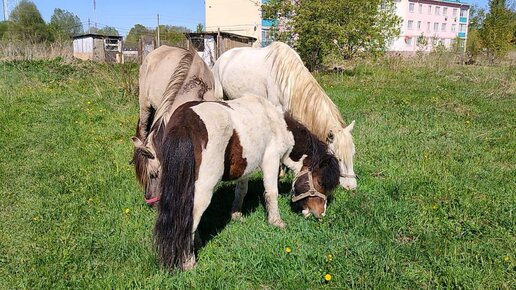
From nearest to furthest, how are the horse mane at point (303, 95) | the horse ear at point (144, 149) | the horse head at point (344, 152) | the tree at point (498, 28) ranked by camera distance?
1. the horse ear at point (144, 149)
2. the horse head at point (344, 152)
3. the horse mane at point (303, 95)
4. the tree at point (498, 28)

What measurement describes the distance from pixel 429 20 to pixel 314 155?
3002 inches

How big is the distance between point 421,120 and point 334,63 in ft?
32.2

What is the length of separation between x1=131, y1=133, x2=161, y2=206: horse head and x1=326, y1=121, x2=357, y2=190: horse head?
2.26 meters

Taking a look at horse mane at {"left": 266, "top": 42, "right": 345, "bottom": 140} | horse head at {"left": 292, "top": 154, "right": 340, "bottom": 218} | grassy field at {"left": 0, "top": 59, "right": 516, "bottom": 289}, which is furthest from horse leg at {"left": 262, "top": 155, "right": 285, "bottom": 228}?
horse mane at {"left": 266, "top": 42, "right": 345, "bottom": 140}

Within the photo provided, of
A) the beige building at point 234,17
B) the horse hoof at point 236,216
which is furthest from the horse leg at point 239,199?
the beige building at point 234,17

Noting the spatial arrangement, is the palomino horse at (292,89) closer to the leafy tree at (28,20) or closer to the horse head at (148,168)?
the horse head at (148,168)

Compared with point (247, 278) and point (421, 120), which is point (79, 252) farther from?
point (421, 120)

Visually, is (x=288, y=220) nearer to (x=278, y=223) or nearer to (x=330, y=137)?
(x=278, y=223)

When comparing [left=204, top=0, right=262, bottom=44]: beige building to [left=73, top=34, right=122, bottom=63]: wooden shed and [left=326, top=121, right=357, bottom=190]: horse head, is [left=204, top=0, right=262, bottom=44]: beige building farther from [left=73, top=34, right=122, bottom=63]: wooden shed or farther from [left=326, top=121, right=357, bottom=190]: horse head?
[left=326, top=121, right=357, bottom=190]: horse head

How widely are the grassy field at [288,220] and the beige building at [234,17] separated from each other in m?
44.8

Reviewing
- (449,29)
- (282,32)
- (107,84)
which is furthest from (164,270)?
(449,29)

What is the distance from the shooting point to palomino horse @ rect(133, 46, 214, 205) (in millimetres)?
3414

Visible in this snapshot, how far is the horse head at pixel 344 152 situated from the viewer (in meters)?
4.73

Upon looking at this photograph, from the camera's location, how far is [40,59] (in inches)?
736
